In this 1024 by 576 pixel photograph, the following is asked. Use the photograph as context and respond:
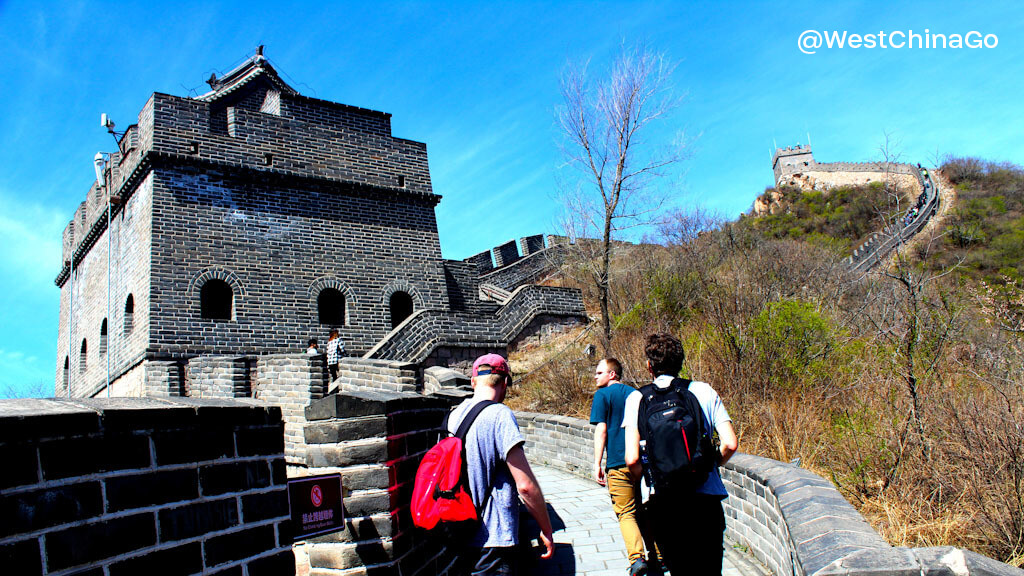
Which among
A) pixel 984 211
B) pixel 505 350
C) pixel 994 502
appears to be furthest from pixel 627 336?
pixel 984 211

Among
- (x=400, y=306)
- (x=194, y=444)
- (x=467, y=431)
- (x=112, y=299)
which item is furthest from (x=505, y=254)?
(x=194, y=444)

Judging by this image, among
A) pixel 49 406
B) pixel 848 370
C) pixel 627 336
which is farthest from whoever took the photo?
pixel 627 336

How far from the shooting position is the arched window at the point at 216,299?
52.6 feet

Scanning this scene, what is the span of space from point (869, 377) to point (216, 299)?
46.4 feet

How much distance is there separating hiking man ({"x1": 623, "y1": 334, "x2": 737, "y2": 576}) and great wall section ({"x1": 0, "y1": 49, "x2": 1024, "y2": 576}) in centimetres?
43

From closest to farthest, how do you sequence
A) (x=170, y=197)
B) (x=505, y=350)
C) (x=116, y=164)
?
(x=170, y=197), (x=505, y=350), (x=116, y=164)

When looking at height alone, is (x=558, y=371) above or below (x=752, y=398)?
above

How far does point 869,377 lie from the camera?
7000mm

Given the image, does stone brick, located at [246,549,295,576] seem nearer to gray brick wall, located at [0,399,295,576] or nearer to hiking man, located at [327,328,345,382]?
gray brick wall, located at [0,399,295,576]

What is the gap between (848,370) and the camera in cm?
767

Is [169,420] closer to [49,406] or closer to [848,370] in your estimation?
[49,406]

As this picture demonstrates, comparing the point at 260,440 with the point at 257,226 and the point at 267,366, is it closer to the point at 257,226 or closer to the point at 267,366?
the point at 267,366

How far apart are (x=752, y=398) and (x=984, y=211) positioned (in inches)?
1341

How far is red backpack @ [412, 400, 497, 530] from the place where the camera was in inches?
124
